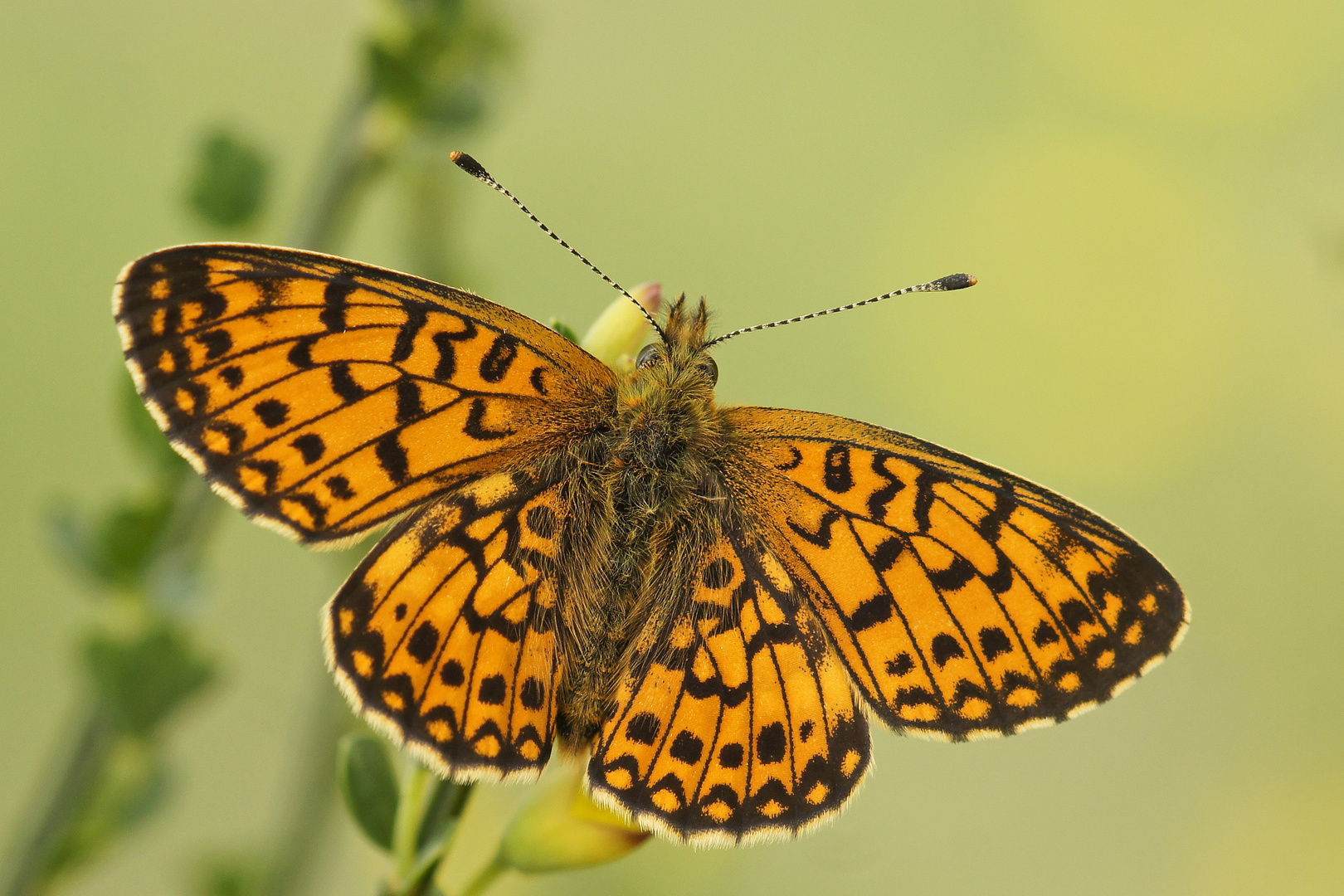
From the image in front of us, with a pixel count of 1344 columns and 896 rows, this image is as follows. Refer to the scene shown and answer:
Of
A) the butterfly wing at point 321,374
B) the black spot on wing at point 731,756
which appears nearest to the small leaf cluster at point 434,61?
the butterfly wing at point 321,374

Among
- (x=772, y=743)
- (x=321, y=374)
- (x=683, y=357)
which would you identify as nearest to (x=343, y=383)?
(x=321, y=374)

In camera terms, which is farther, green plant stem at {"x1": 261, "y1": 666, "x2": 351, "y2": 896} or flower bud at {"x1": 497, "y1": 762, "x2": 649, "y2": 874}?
green plant stem at {"x1": 261, "y1": 666, "x2": 351, "y2": 896}

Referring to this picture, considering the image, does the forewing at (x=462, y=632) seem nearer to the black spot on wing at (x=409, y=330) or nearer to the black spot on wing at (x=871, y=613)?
the black spot on wing at (x=409, y=330)

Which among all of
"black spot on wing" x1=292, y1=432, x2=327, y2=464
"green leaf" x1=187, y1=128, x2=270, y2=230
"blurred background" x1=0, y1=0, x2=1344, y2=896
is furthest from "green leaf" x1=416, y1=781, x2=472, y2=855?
"blurred background" x1=0, y1=0, x2=1344, y2=896

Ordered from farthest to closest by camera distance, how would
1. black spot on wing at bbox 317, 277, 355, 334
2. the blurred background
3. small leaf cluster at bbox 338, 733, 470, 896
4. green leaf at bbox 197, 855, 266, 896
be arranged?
the blurred background
green leaf at bbox 197, 855, 266, 896
black spot on wing at bbox 317, 277, 355, 334
small leaf cluster at bbox 338, 733, 470, 896

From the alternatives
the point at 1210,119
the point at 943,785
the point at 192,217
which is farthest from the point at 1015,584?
the point at 1210,119

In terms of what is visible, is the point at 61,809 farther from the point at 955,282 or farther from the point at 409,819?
the point at 955,282

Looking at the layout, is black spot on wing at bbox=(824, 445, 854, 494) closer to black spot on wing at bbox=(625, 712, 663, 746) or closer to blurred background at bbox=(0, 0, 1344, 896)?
black spot on wing at bbox=(625, 712, 663, 746)
